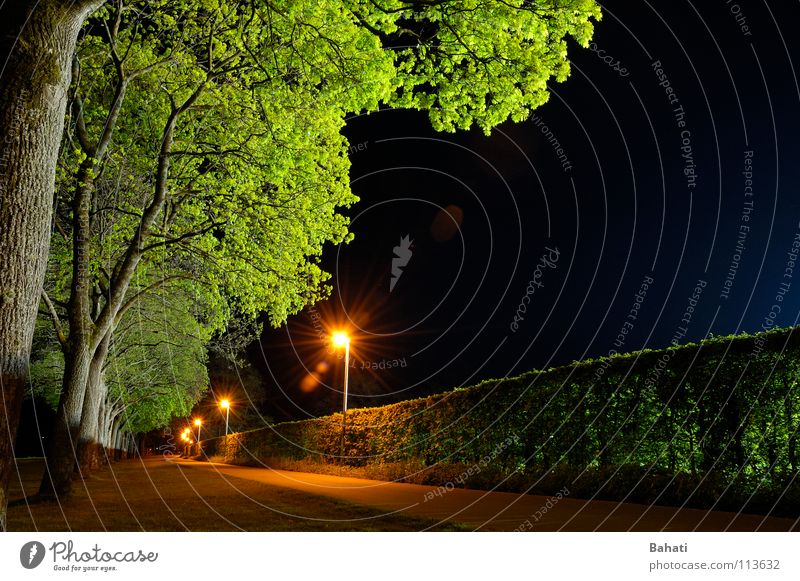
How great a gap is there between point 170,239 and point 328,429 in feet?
44.5

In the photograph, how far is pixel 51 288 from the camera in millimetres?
21297

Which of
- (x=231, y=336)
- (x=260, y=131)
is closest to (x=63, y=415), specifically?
(x=260, y=131)

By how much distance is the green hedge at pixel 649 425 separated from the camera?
30.1 ft

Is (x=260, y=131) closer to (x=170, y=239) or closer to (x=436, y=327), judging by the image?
(x=170, y=239)

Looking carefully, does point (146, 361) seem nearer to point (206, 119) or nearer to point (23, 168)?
point (206, 119)

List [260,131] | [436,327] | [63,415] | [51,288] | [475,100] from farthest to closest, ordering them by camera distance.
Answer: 1. [436,327]
2. [51,288]
3. [260,131]
4. [63,415]
5. [475,100]

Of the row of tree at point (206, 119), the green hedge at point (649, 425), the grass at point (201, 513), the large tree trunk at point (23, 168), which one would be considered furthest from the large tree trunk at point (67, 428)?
the green hedge at point (649, 425)

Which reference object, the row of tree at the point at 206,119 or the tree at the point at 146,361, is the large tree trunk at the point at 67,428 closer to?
the row of tree at the point at 206,119
